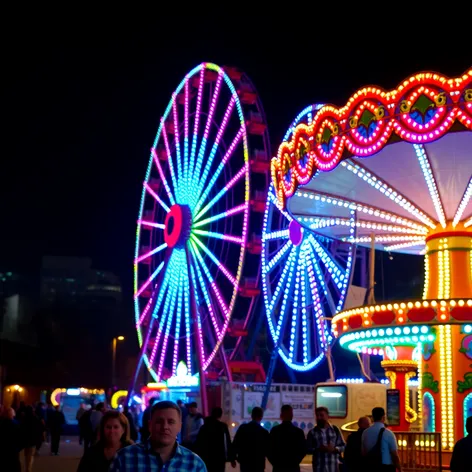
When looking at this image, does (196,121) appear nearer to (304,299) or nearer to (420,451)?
(304,299)

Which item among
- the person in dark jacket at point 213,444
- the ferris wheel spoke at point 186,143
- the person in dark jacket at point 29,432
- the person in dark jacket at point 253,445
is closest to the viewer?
the person in dark jacket at point 253,445

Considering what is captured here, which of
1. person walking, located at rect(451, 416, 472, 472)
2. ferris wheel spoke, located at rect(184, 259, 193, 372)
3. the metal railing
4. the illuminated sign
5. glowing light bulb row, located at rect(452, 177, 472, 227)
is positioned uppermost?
glowing light bulb row, located at rect(452, 177, 472, 227)

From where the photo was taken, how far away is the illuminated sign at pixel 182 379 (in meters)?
32.2

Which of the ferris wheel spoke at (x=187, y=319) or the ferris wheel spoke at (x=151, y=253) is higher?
the ferris wheel spoke at (x=151, y=253)

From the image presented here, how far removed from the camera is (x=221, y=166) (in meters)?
29.8

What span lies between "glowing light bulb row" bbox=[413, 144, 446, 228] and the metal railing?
16.8 ft

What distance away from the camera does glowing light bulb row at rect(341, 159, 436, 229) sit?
17844 millimetres

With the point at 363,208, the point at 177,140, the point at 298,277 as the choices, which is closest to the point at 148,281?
the point at 177,140

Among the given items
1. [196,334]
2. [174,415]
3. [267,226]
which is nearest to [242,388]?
[196,334]

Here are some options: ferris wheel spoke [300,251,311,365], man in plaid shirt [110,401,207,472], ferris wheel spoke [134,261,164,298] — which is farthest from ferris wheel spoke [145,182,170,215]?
man in plaid shirt [110,401,207,472]

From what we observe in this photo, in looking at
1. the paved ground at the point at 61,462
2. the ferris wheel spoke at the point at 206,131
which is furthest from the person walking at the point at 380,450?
the ferris wheel spoke at the point at 206,131

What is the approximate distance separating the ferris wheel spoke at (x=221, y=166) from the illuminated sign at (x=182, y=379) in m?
6.48

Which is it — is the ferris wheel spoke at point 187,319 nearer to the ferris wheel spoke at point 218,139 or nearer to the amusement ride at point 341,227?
the amusement ride at point 341,227

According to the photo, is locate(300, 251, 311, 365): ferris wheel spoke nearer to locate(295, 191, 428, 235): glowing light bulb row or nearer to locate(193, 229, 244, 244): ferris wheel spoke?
locate(193, 229, 244, 244): ferris wheel spoke
